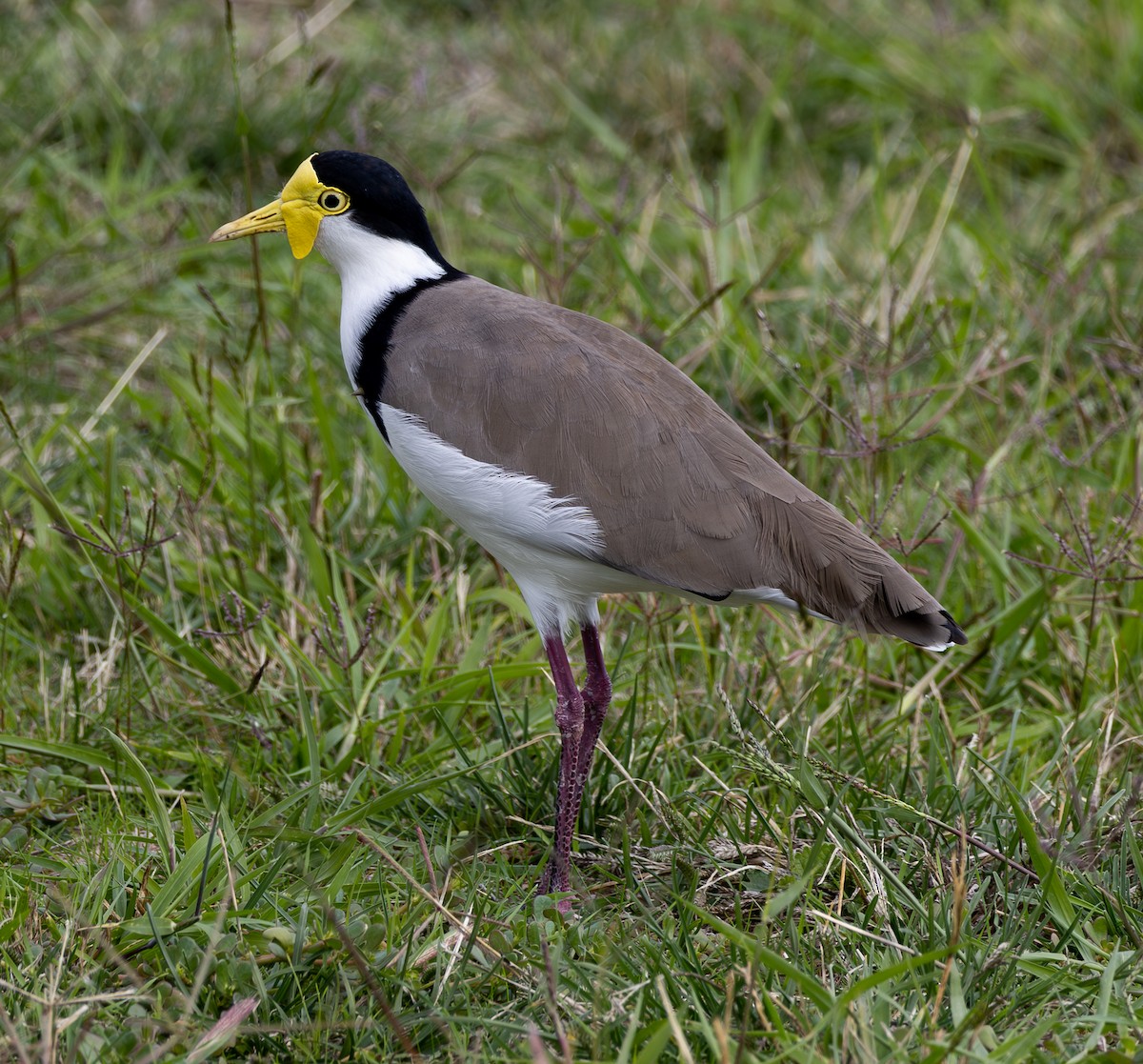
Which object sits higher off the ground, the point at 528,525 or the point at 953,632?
the point at 528,525

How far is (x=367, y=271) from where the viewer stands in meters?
3.82

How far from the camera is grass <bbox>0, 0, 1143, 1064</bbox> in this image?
2.91m

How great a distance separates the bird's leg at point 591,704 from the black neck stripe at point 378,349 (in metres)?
0.77

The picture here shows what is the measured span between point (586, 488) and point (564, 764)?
683 millimetres

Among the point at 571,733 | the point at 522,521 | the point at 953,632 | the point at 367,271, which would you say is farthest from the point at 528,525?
the point at 953,632

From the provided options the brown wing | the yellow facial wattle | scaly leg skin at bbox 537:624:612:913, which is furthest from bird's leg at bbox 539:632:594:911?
the yellow facial wattle

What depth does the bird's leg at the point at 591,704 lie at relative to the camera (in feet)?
11.6

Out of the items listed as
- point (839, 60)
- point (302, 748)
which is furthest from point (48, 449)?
point (839, 60)

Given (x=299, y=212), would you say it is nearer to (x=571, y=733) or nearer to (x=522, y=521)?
(x=522, y=521)

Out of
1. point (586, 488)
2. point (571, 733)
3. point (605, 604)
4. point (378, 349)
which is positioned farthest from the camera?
point (605, 604)

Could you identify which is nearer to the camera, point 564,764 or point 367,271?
point 564,764

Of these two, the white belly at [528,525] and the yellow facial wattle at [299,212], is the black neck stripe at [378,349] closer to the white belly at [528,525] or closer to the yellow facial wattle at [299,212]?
the white belly at [528,525]

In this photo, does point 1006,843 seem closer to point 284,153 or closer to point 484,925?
point 484,925

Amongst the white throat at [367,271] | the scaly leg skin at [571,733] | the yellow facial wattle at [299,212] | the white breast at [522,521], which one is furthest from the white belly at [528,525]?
the yellow facial wattle at [299,212]
